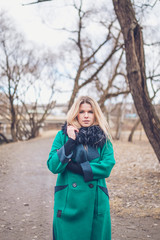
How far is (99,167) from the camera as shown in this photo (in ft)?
7.78

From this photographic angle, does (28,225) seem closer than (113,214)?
Yes

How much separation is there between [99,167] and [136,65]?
367cm

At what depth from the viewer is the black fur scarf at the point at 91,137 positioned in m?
2.44

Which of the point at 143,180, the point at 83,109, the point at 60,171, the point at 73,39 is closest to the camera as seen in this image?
the point at 60,171

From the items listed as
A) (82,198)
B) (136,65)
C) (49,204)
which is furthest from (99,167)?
(136,65)

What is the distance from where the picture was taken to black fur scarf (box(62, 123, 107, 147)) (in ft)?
8.01

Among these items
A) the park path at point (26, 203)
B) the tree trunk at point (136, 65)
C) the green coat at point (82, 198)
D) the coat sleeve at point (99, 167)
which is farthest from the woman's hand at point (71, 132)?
the tree trunk at point (136, 65)

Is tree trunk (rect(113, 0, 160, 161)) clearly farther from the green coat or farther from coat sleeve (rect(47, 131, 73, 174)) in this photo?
coat sleeve (rect(47, 131, 73, 174))

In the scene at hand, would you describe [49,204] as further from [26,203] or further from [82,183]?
[82,183]

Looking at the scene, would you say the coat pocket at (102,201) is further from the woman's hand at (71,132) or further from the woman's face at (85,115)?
the woman's face at (85,115)

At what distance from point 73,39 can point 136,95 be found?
44.9 feet

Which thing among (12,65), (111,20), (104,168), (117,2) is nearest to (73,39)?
(111,20)

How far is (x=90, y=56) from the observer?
1856 centimetres

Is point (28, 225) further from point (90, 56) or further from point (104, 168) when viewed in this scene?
point (90, 56)
